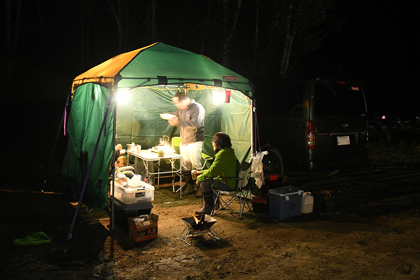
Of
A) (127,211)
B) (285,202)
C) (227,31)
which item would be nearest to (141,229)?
(127,211)

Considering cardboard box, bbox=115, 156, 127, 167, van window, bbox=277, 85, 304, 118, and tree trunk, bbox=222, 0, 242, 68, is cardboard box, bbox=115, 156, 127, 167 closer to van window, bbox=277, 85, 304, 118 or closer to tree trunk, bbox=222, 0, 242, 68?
van window, bbox=277, 85, 304, 118

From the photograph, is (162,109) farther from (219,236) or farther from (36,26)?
(36,26)

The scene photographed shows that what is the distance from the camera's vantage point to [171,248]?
14.1 ft

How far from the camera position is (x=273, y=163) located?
7824mm

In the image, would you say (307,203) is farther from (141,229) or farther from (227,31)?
(227,31)

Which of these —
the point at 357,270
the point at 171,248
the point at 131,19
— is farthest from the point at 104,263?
the point at 131,19

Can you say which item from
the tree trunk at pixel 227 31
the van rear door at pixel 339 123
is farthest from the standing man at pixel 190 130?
the tree trunk at pixel 227 31

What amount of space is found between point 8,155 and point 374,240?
29.7 ft

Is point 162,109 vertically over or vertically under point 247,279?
over

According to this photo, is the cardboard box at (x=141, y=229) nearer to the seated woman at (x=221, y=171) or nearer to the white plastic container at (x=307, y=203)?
the seated woman at (x=221, y=171)

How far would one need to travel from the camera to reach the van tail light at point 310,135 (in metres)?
6.93

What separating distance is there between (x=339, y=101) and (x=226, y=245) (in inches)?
167

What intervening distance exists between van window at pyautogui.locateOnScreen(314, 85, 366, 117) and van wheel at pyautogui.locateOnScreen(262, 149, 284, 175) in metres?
1.27

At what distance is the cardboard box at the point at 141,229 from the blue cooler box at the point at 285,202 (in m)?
1.84
